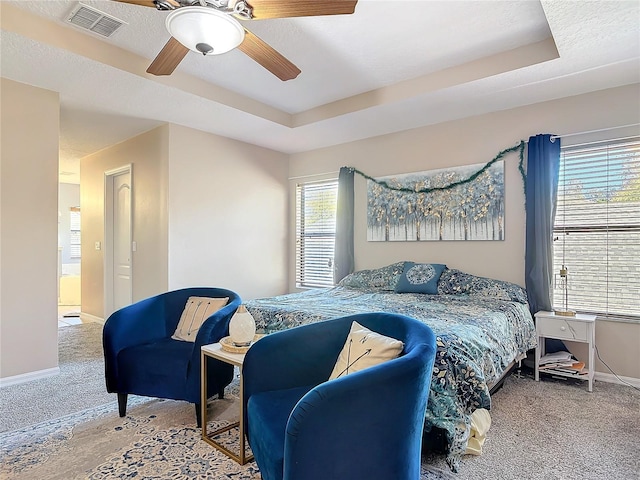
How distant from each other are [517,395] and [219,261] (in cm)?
344

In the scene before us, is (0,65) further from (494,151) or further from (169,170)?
(494,151)

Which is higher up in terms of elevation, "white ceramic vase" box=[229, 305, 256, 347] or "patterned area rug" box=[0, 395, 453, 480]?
"white ceramic vase" box=[229, 305, 256, 347]

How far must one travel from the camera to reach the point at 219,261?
15.4 ft

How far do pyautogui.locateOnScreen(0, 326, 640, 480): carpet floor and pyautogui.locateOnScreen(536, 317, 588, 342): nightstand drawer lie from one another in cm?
46

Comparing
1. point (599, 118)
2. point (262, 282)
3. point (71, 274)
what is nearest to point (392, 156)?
point (599, 118)

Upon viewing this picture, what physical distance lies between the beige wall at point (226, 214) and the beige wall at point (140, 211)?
0.15 m

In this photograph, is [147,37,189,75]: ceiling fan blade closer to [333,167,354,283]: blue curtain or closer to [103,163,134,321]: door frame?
[333,167,354,283]: blue curtain

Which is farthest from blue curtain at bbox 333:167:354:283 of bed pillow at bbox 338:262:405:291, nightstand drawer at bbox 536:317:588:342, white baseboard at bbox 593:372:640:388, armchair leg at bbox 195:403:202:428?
armchair leg at bbox 195:403:202:428

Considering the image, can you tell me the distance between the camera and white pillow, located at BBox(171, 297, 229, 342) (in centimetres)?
271

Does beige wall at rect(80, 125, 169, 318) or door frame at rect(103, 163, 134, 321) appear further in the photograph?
door frame at rect(103, 163, 134, 321)

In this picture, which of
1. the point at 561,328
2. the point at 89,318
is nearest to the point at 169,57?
the point at 561,328

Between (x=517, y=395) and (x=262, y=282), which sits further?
(x=262, y=282)

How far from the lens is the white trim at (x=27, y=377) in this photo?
307cm

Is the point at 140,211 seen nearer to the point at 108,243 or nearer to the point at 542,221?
the point at 108,243
